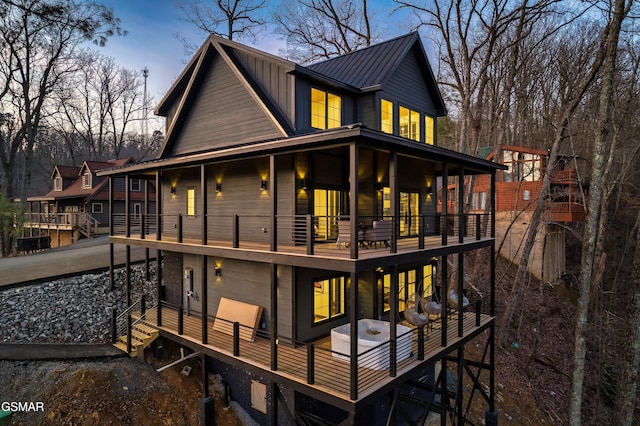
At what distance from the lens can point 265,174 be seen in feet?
34.7

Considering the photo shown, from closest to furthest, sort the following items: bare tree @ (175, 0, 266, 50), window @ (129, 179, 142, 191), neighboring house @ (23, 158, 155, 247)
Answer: bare tree @ (175, 0, 266, 50), neighboring house @ (23, 158, 155, 247), window @ (129, 179, 142, 191)

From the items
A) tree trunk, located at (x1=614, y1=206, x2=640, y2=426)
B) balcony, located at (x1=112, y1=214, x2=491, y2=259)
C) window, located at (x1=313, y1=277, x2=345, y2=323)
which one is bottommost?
tree trunk, located at (x1=614, y1=206, x2=640, y2=426)

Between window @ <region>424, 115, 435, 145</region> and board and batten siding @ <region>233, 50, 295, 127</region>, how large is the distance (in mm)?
6652

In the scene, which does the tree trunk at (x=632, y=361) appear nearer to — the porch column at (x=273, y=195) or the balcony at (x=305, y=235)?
the balcony at (x=305, y=235)

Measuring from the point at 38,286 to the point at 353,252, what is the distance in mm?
12912

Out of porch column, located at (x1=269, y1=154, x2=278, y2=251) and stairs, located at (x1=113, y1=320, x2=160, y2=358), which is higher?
porch column, located at (x1=269, y1=154, x2=278, y2=251)

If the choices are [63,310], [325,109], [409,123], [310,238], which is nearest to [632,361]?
[409,123]

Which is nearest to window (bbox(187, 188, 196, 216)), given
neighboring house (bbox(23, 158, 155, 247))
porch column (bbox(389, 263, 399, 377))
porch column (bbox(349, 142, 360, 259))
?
porch column (bbox(349, 142, 360, 259))

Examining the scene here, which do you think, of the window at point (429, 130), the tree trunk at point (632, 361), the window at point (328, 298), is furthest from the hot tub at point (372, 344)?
the tree trunk at point (632, 361)

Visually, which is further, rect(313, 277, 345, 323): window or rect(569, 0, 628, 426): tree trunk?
rect(569, 0, 628, 426): tree trunk

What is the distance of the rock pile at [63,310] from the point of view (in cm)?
1150

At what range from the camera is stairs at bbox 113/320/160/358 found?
36.5 ft

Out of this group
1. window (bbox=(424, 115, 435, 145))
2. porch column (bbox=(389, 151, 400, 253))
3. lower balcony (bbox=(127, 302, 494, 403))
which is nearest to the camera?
lower balcony (bbox=(127, 302, 494, 403))

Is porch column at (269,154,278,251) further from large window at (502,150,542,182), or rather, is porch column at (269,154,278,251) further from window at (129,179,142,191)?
window at (129,179,142,191)
